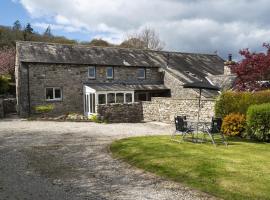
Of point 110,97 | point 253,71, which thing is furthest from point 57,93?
point 253,71

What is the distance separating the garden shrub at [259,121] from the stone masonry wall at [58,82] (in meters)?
18.6

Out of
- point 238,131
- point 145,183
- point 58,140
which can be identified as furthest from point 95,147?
point 238,131

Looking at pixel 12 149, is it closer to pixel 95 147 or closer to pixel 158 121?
pixel 95 147

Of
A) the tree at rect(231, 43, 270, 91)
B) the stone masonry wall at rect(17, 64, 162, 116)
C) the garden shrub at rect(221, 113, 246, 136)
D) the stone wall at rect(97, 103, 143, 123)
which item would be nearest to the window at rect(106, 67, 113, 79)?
the stone masonry wall at rect(17, 64, 162, 116)

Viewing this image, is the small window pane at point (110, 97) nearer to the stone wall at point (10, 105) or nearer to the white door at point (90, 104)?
the white door at point (90, 104)

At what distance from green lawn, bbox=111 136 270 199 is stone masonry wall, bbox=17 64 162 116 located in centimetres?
1762

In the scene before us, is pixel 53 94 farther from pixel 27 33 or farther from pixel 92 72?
pixel 27 33

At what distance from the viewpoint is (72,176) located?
9125 millimetres

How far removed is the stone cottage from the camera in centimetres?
2998

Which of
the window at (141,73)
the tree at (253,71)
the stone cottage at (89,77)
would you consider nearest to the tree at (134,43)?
the stone cottage at (89,77)

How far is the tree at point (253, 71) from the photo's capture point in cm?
2262

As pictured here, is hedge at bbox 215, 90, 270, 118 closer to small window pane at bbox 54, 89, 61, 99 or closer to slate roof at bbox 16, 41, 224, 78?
small window pane at bbox 54, 89, 61, 99

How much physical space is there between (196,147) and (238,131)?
452cm

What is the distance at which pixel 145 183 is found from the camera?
848 cm
